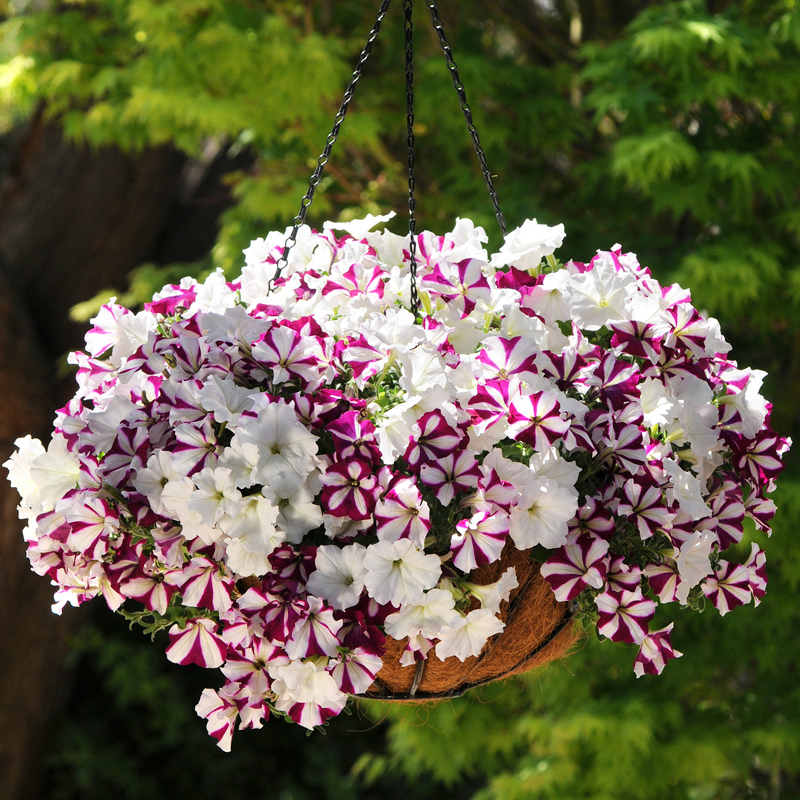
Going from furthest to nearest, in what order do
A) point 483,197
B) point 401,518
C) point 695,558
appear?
point 483,197 → point 695,558 → point 401,518

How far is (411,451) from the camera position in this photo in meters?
0.75

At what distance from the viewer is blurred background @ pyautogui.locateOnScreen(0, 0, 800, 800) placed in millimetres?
2326

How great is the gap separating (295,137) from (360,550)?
7.84 ft

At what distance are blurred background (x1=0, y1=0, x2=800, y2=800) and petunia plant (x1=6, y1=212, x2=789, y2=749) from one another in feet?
3.66

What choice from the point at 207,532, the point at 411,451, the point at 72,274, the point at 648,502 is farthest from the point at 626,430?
the point at 72,274

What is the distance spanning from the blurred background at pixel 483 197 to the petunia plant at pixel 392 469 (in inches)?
43.9

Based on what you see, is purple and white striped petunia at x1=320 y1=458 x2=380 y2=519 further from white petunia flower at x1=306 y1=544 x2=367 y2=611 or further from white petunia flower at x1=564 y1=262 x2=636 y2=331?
white petunia flower at x1=564 y1=262 x2=636 y2=331

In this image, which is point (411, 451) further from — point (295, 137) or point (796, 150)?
point (295, 137)

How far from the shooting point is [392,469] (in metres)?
0.80

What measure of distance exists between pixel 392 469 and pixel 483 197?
1895mm

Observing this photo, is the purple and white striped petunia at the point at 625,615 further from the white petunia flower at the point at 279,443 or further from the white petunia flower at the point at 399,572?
the white petunia flower at the point at 279,443

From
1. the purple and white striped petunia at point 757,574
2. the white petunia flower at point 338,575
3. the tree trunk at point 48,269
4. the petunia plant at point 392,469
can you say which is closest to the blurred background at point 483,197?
the tree trunk at point 48,269

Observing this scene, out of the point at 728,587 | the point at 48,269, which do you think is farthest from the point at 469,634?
the point at 48,269

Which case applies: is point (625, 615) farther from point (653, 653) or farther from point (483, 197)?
point (483, 197)
